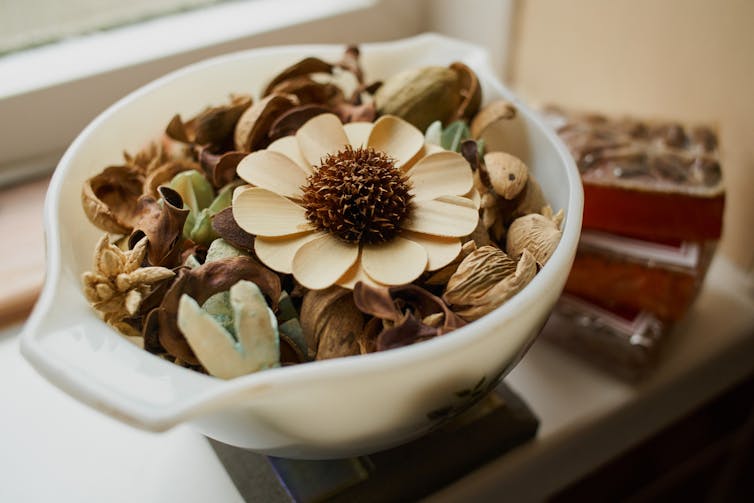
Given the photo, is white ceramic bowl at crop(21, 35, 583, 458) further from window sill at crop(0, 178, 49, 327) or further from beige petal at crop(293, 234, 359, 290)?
window sill at crop(0, 178, 49, 327)

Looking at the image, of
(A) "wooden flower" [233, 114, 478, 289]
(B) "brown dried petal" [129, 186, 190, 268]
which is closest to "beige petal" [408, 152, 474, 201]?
(A) "wooden flower" [233, 114, 478, 289]

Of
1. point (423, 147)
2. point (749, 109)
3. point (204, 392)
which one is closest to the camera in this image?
point (204, 392)

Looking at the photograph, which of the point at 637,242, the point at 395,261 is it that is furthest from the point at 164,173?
the point at 637,242

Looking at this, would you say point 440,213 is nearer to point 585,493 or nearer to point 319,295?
point 319,295

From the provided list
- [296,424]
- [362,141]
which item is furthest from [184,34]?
[296,424]

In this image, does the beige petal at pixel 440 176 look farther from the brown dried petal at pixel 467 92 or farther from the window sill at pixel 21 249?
the window sill at pixel 21 249

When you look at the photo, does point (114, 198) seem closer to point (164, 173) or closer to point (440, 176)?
point (164, 173)
